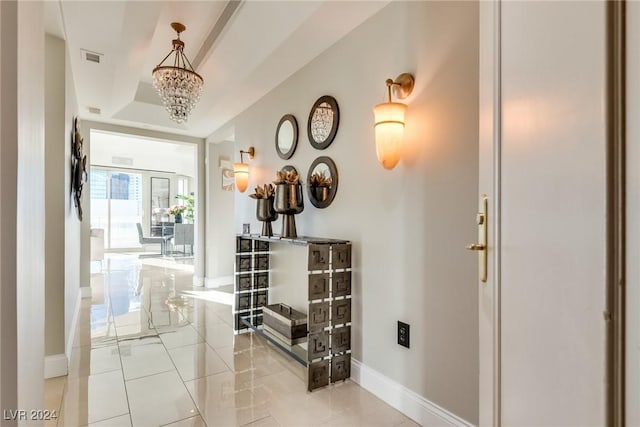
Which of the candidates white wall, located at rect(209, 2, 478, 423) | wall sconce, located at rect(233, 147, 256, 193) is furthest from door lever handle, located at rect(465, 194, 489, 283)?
wall sconce, located at rect(233, 147, 256, 193)

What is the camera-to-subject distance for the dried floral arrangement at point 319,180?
2.50 meters

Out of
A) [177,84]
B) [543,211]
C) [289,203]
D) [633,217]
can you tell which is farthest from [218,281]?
[633,217]

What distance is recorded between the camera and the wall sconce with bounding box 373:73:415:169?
1808 millimetres

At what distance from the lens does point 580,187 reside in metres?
0.56

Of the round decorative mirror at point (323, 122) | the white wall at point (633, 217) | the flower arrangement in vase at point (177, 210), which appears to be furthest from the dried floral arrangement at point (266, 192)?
the flower arrangement in vase at point (177, 210)

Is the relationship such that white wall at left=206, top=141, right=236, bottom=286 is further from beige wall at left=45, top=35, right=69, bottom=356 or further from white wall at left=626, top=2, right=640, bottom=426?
white wall at left=626, top=2, right=640, bottom=426

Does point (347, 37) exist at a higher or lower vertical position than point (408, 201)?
higher

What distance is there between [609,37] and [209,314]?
3939 millimetres

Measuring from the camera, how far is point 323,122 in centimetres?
255

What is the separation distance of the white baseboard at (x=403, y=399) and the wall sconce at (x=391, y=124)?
1325mm

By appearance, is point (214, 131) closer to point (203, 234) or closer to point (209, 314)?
point (203, 234)

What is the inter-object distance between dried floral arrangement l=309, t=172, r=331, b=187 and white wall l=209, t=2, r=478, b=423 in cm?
15

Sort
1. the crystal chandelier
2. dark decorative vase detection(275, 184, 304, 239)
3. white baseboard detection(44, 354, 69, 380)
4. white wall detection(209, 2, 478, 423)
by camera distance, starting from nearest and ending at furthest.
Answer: white wall detection(209, 2, 478, 423) < white baseboard detection(44, 354, 69, 380) < dark decorative vase detection(275, 184, 304, 239) < the crystal chandelier

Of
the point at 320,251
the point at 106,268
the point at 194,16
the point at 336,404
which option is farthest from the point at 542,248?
the point at 106,268
